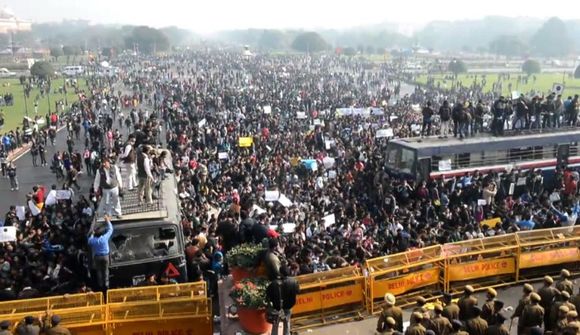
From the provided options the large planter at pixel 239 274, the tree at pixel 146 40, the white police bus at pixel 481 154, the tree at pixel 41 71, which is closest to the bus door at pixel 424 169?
the white police bus at pixel 481 154

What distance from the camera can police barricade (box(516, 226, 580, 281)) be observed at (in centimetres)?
1259

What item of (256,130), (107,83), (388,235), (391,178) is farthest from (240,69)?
(388,235)

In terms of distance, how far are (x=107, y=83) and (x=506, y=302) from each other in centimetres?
6563

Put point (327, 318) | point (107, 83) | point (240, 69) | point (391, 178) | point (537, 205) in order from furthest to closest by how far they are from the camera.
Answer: point (240, 69)
point (107, 83)
point (391, 178)
point (537, 205)
point (327, 318)

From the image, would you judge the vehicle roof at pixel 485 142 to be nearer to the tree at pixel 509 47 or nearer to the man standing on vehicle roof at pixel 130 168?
the man standing on vehicle roof at pixel 130 168

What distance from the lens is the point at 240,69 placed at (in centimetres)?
9150

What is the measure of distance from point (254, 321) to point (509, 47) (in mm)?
170563

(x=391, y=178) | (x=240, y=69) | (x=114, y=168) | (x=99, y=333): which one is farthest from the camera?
(x=240, y=69)

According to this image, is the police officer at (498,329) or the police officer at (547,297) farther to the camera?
the police officer at (547,297)

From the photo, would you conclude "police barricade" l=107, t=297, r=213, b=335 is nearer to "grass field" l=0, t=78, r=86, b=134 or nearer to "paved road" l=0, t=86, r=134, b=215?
"paved road" l=0, t=86, r=134, b=215

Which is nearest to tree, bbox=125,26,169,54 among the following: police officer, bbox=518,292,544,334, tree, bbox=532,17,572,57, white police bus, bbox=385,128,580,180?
tree, bbox=532,17,572,57

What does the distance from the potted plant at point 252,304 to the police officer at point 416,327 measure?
7.67 ft

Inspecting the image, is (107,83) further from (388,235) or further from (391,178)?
(388,235)

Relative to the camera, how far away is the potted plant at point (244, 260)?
1008cm
